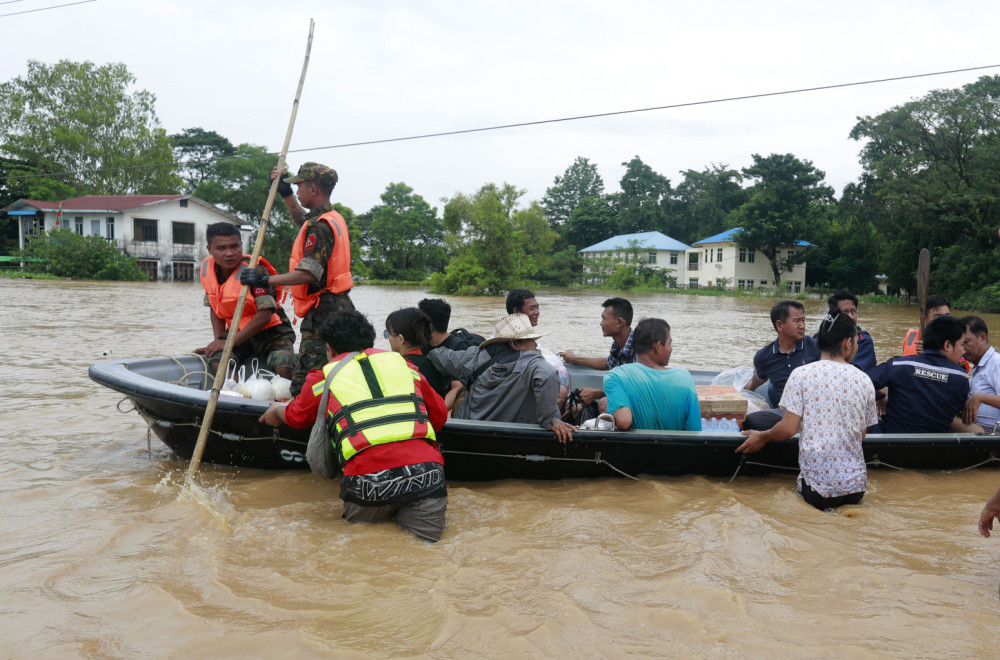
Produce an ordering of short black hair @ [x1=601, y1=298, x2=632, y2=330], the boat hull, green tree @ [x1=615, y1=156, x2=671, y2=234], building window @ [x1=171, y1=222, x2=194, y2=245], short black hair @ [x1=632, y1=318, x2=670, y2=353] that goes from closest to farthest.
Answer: short black hair @ [x1=632, y1=318, x2=670, y2=353]
the boat hull
short black hair @ [x1=601, y1=298, x2=632, y2=330]
building window @ [x1=171, y1=222, x2=194, y2=245]
green tree @ [x1=615, y1=156, x2=671, y2=234]

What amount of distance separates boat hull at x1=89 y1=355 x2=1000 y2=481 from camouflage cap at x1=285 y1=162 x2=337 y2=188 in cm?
140

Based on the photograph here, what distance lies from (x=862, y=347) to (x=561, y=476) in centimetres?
264

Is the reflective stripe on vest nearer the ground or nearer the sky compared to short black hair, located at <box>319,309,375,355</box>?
nearer the ground

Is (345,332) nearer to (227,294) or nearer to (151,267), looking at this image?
(227,294)

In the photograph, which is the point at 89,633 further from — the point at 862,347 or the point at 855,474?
the point at 862,347

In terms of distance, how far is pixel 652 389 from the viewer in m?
4.37

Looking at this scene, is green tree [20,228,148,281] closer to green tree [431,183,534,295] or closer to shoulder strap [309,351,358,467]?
green tree [431,183,534,295]

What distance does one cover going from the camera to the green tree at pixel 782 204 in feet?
148

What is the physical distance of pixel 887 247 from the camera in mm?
36438

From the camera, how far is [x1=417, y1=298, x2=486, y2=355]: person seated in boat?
4457 mm

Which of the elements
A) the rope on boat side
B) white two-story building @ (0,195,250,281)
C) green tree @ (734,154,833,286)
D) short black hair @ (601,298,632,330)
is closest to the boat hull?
the rope on boat side

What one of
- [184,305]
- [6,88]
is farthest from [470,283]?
[6,88]

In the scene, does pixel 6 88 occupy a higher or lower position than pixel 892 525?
higher

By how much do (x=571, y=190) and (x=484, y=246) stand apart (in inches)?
1571
